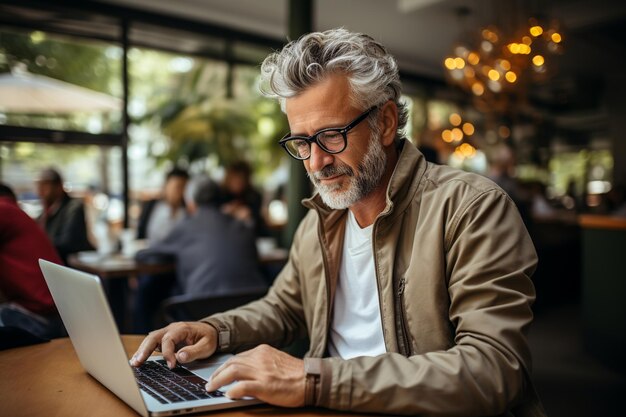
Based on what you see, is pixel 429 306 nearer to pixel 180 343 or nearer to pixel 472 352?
pixel 472 352

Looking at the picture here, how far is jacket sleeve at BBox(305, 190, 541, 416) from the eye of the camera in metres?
0.98

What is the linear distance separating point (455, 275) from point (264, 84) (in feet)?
2.52

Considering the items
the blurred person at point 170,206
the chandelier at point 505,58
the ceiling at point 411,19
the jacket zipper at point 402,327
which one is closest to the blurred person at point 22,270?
the jacket zipper at point 402,327

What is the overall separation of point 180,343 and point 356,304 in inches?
18.1

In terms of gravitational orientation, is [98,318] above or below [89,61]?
below

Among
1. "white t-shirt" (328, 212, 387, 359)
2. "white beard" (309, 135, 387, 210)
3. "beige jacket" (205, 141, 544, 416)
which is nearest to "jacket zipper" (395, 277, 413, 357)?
"beige jacket" (205, 141, 544, 416)

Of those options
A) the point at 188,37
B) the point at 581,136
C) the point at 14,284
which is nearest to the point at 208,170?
the point at 188,37

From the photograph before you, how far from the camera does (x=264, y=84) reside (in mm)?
1594

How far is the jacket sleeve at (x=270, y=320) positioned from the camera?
4.74 ft

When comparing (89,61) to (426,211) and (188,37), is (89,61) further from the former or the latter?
(426,211)

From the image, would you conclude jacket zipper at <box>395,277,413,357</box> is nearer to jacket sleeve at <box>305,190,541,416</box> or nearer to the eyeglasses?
jacket sleeve at <box>305,190,541,416</box>

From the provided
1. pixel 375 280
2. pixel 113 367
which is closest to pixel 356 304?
pixel 375 280

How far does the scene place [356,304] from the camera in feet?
4.88

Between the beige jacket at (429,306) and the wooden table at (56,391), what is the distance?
0.10 metres
